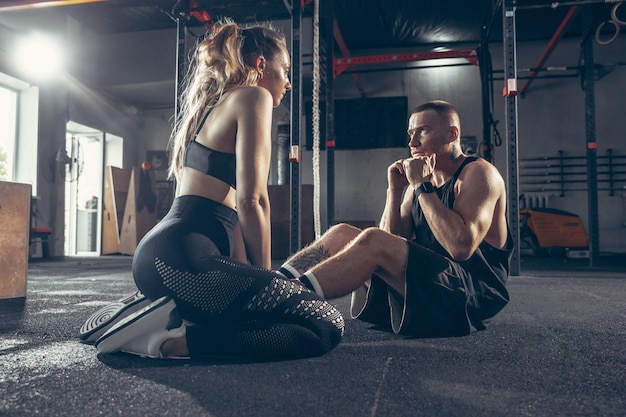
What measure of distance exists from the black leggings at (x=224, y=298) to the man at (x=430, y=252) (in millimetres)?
218

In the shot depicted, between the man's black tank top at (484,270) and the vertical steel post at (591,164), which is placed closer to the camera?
the man's black tank top at (484,270)

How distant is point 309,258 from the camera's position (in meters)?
1.95

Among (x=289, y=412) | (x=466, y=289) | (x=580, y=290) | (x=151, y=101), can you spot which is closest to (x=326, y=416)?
(x=289, y=412)

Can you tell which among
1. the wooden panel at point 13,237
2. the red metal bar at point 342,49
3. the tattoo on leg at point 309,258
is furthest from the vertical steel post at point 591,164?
the wooden panel at point 13,237

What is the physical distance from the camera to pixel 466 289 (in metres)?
1.81

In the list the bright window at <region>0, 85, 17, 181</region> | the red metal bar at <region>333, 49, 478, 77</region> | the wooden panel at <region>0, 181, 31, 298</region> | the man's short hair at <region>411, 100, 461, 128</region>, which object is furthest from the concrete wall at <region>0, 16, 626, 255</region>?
the man's short hair at <region>411, 100, 461, 128</region>

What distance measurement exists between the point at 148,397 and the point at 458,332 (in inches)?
46.1

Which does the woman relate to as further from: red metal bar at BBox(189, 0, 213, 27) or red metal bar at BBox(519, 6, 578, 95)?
red metal bar at BBox(519, 6, 578, 95)

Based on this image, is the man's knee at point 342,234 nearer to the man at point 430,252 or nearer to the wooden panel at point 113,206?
the man at point 430,252

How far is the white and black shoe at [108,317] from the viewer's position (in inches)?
66.7

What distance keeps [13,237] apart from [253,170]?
2.24 m

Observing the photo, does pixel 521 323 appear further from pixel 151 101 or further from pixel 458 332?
pixel 151 101

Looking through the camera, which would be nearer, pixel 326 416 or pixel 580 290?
pixel 326 416

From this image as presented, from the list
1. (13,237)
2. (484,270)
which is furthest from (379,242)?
(13,237)
